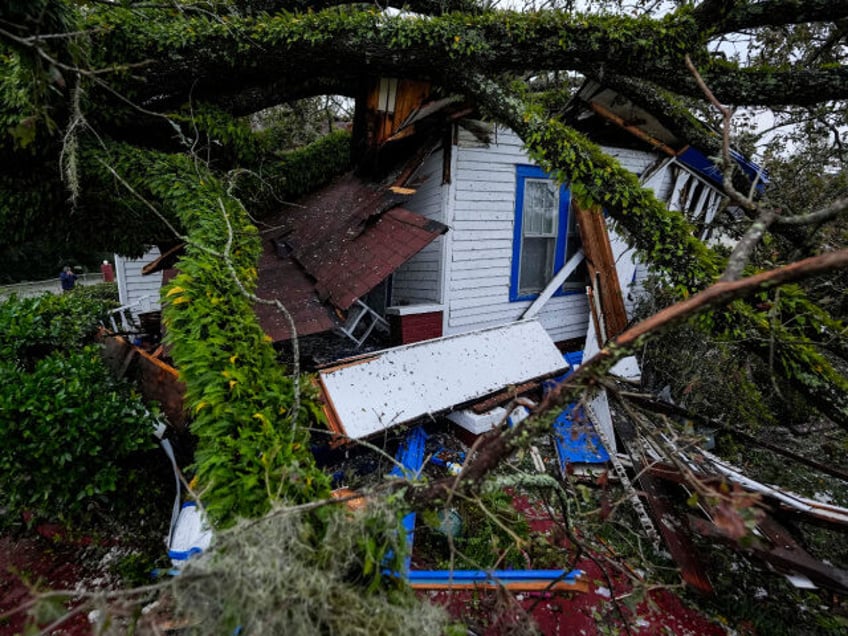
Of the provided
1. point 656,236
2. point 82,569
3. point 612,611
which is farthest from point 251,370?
point 656,236

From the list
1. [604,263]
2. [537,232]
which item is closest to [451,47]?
[537,232]

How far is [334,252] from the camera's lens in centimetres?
557

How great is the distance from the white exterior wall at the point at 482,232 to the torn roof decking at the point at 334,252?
1136 mm

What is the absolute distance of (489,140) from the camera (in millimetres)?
6086

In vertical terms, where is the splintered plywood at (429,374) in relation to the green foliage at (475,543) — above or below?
above

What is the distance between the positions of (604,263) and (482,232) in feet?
8.04

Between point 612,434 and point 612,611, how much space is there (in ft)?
7.48

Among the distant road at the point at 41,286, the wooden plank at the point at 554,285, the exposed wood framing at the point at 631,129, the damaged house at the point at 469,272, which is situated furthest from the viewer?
the distant road at the point at 41,286

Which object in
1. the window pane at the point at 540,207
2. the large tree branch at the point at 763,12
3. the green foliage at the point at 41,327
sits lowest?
the green foliage at the point at 41,327

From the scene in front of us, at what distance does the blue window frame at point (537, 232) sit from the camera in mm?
6762

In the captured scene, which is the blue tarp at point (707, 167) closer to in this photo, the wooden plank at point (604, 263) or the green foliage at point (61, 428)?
the wooden plank at point (604, 263)

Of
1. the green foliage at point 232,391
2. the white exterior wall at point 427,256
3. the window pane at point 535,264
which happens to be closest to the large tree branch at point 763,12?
the window pane at point 535,264

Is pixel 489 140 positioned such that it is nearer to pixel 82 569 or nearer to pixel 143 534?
pixel 143 534

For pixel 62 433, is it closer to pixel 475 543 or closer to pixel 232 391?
pixel 232 391
